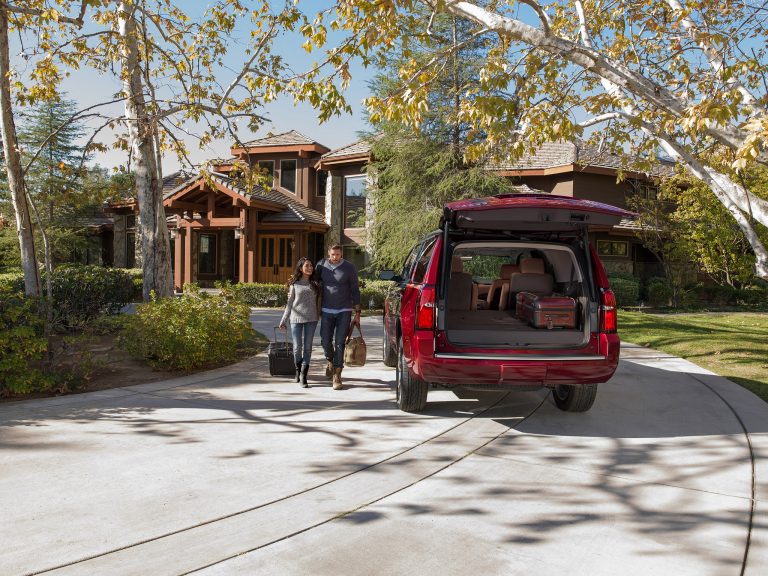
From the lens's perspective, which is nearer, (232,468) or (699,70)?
(232,468)

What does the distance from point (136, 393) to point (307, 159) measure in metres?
22.0

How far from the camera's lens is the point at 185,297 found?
9148mm

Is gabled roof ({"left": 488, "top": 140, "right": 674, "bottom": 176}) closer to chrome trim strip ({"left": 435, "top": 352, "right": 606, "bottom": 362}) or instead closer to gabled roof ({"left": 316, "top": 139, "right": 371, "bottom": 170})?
gabled roof ({"left": 316, "top": 139, "right": 371, "bottom": 170})

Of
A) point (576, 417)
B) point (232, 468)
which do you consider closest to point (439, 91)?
point (576, 417)

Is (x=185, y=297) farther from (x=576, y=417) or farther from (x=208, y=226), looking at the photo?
(x=208, y=226)

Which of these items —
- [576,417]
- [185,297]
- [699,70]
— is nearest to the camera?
[576,417]

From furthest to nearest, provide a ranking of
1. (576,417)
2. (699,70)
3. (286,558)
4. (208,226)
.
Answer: (208,226) < (699,70) < (576,417) < (286,558)

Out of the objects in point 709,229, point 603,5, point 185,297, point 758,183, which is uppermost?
point 603,5

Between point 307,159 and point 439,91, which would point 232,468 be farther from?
point 307,159

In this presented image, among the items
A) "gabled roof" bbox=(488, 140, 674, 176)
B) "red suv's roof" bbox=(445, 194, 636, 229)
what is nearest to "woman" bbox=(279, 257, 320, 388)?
"red suv's roof" bbox=(445, 194, 636, 229)

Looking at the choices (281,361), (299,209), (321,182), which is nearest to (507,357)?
(281,361)

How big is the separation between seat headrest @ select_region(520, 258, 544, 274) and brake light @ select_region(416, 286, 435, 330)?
1.92m

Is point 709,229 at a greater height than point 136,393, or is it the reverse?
point 709,229

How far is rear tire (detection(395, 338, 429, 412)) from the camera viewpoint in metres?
5.91
